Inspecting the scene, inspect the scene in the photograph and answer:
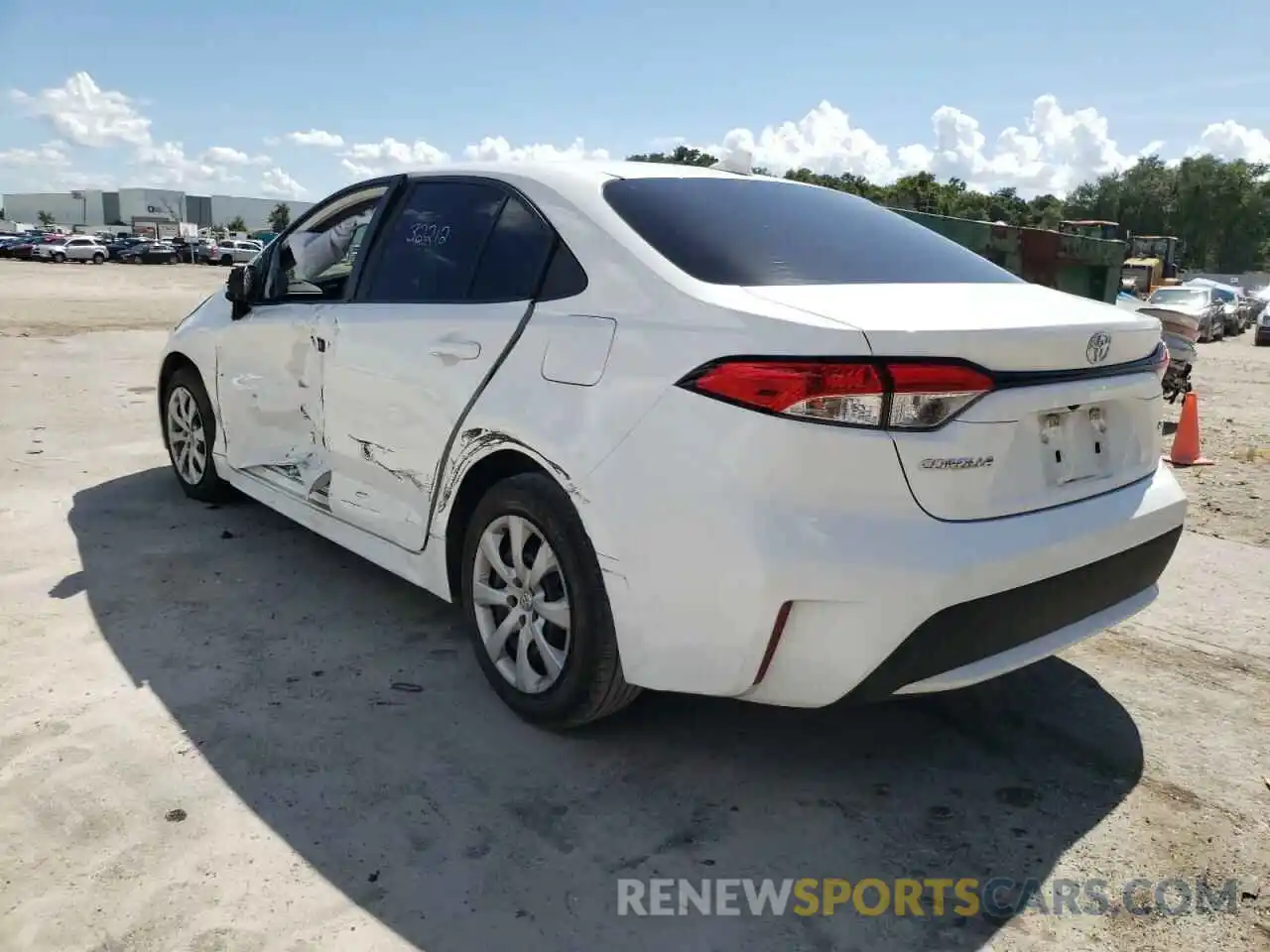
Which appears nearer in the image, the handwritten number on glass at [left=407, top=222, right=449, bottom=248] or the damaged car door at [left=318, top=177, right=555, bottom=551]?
the damaged car door at [left=318, top=177, right=555, bottom=551]

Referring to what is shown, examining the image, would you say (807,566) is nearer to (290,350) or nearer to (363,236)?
(363,236)

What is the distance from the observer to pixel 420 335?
3271 millimetres

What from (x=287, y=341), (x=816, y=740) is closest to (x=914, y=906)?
(x=816, y=740)

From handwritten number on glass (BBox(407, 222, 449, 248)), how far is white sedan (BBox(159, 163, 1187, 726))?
0.02m

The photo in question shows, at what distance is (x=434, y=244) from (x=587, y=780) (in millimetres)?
1913

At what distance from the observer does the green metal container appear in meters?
12.0

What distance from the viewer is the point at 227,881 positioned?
90.6 inches

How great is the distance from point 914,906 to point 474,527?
1626 millimetres

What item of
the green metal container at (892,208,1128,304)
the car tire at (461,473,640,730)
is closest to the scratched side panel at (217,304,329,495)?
the car tire at (461,473,640,730)

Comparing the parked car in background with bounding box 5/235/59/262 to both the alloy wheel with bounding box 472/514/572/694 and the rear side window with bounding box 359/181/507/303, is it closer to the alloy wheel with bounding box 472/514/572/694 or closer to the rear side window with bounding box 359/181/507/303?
the rear side window with bounding box 359/181/507/303

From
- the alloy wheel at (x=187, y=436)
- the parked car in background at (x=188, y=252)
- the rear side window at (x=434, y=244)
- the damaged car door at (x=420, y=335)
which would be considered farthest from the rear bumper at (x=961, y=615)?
the parked car in background at (x=188, y=252)

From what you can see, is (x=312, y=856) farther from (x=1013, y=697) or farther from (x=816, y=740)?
(x=1013, y=697)

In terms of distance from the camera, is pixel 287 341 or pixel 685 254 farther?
pixel 287 341

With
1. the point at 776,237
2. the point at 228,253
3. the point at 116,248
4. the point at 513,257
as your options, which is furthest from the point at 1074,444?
the point at 116,248
